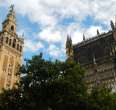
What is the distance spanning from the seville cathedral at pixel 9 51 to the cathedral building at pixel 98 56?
43.7ft

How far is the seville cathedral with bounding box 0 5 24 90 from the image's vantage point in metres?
68.2

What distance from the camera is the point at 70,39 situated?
72688 millimetres

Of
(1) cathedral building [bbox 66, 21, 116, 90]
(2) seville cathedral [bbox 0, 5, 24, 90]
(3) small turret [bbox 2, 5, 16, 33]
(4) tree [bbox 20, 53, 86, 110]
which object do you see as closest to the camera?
(4) tree [bbox 20, 53, 86, 110]

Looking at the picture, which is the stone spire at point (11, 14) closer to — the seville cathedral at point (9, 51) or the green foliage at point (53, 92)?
the seville cathedral at point (9, 51)

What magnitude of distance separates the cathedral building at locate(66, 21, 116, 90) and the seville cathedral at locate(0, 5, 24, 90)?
13.3 meters

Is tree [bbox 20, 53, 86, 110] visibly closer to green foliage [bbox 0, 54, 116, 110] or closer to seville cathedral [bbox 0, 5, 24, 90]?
green foliage [bbox 0, 54, 116, 110]

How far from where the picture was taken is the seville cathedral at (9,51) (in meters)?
68.2

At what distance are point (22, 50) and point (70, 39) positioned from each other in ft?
44.1

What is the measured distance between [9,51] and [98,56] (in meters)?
22.5

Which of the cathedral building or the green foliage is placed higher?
the cathedral building

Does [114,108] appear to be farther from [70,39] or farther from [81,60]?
[70,39]

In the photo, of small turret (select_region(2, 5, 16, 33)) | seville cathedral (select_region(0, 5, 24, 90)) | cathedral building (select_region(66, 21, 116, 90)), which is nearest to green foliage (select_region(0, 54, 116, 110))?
cathedral building (select_region(66, 21, 116, 90))

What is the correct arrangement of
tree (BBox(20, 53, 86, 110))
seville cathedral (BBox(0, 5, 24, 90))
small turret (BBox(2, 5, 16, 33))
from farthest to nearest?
1. small turret (BBox(2, 5, 16, 33))
2. seville cathedral (BBox(0, 5, 24, 90))
3. tree (BBox(20, 53, 86, 110))

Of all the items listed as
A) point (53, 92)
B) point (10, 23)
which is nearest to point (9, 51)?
point (10, 23)
